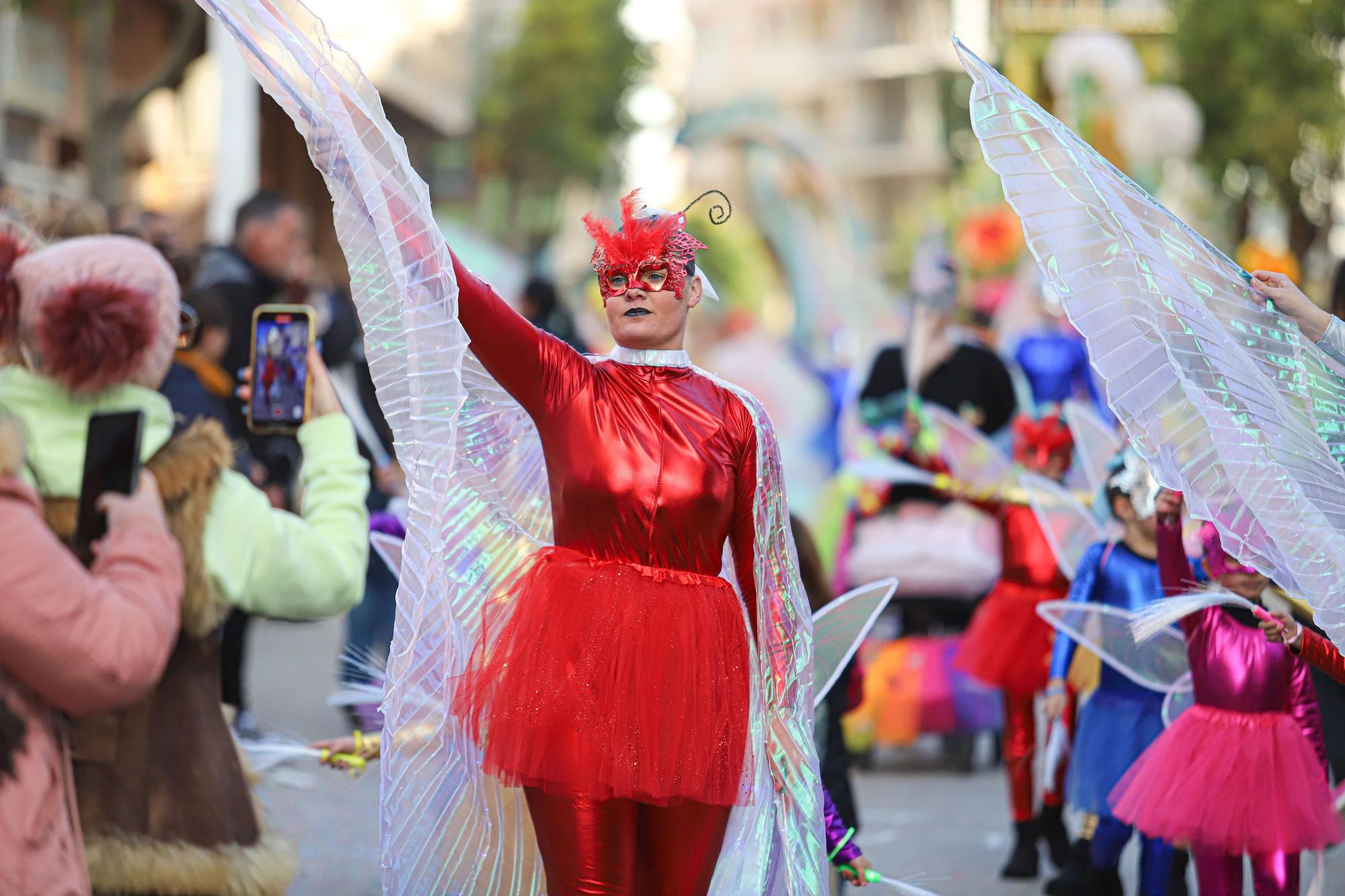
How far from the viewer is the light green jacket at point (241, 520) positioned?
3443 mm

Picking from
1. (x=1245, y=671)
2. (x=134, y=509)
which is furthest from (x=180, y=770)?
(x=1245, y=671)

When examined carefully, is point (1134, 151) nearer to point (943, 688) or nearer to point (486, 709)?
point (943, 688)

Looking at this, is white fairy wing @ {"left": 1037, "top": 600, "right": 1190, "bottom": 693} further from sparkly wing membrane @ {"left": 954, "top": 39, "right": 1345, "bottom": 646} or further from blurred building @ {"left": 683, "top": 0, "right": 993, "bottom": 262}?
blurred building @ {"left": 683, "top": 0, "right": 993, "bottom": 262}

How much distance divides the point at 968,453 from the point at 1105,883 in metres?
2.55

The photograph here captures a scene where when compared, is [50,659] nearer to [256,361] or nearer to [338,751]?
[338,751]

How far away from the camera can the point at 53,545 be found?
3.04 metres

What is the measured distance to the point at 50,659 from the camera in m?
3.00

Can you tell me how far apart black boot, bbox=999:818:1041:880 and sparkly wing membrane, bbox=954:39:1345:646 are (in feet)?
7.96

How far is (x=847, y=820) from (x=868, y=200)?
252 feet

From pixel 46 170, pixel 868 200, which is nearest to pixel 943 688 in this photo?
pixel 46 170

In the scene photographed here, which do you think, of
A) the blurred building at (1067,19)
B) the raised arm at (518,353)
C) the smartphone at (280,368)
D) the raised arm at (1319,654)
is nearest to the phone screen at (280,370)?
the smartphone at (280,368)

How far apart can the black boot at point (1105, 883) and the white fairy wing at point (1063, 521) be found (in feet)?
3.18

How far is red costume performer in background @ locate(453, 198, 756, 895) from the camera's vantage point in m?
3.49

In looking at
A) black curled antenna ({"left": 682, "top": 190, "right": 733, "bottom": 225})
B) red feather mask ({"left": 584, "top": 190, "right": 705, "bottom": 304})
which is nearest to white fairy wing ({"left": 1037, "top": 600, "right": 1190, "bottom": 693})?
black curled antenna ({"left": 682, "top": 190, "right": 733, "bottom": 225})
